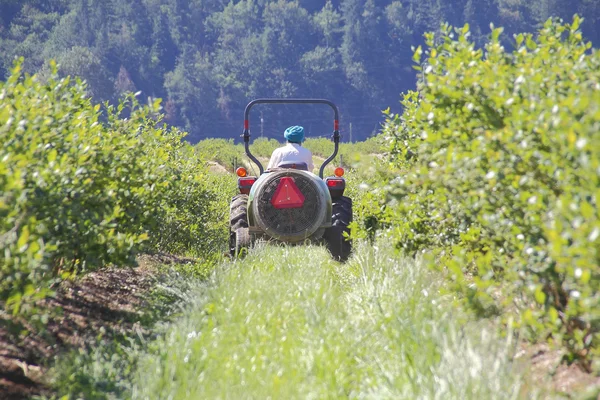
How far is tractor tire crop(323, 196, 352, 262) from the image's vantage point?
9.59m

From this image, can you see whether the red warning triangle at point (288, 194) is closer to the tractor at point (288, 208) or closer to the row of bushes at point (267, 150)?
the tractor at point (288, 208)

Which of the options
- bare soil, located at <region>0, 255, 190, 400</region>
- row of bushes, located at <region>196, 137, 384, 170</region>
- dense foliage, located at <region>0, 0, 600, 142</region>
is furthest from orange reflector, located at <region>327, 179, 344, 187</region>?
dense foliage, located at <region>0, 0, 600, 142</region>

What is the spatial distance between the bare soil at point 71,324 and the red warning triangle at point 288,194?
137 centimetres

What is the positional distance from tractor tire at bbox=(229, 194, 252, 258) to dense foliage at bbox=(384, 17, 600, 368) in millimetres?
3686

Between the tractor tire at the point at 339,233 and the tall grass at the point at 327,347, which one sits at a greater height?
the tractor tire at the point at 339,233

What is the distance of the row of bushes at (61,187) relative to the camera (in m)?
4.67

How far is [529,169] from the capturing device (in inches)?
179

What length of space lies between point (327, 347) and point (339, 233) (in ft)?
15.5

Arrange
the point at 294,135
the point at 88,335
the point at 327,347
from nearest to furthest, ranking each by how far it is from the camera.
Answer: the point at 327,347 < the point at 88,335 < the point at 294,135

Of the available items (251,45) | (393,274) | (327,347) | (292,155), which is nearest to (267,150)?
(292,155)

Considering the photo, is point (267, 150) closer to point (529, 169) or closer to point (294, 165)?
point (294, 165)

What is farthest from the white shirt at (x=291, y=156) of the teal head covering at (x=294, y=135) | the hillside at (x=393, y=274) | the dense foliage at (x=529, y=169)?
the dense foliage at (x=529, y=169)

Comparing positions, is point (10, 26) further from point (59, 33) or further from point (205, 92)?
point (205, 92)

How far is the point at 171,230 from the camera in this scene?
11.6m
